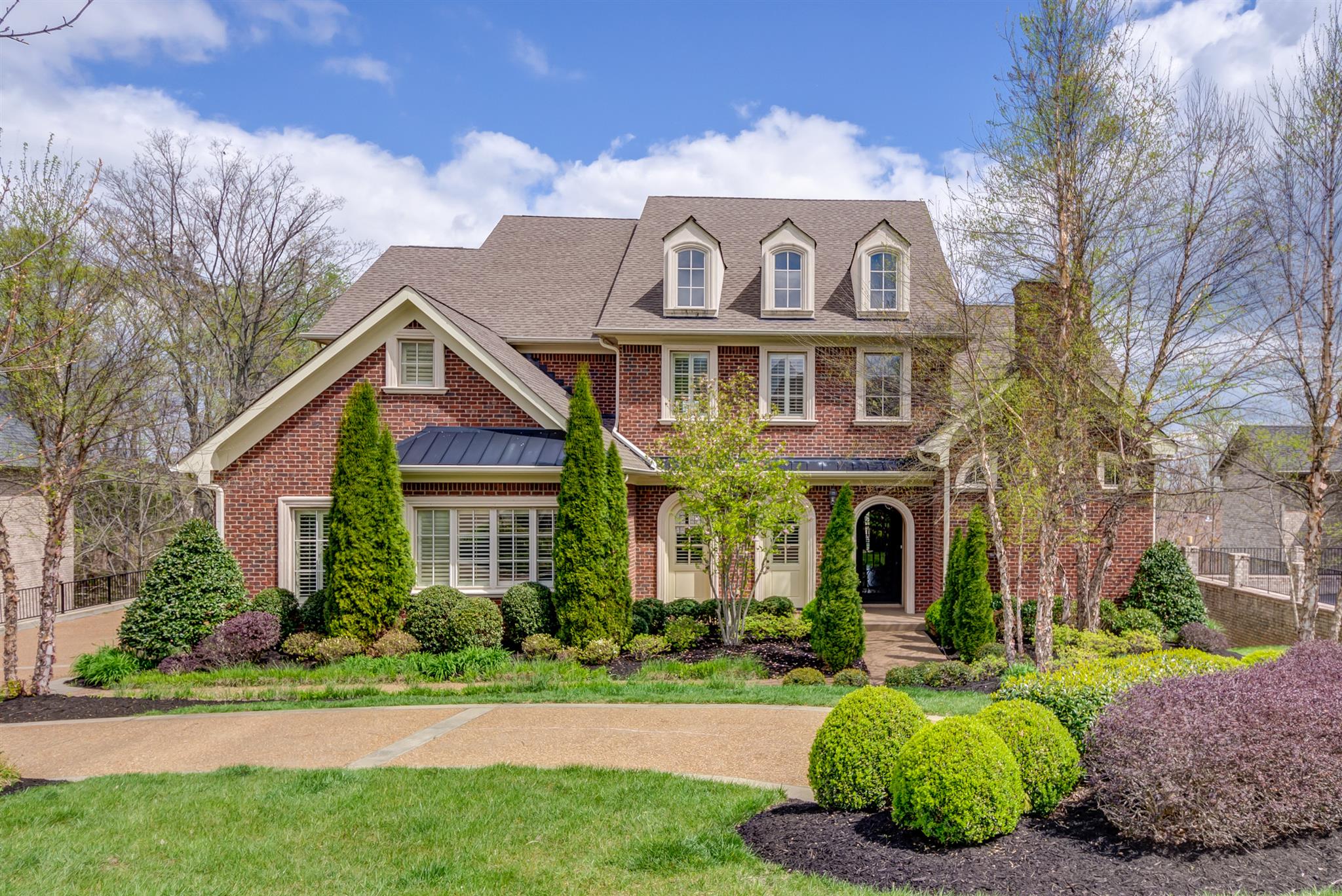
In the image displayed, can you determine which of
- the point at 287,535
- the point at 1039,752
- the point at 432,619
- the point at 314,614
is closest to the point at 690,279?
the point at 432,619

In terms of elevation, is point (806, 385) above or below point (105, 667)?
above

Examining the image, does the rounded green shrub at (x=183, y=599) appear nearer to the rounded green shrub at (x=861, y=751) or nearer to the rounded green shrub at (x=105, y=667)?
the rounded green shrub at (x=105, y=667)

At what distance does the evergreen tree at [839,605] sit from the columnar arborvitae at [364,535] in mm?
6886

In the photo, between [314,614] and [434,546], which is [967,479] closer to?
[434,546]

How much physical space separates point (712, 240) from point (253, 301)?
1756 centimetres

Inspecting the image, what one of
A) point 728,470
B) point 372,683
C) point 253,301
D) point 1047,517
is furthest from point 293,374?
point 253,301

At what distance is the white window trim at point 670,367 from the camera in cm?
1820

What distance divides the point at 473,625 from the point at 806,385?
905cm

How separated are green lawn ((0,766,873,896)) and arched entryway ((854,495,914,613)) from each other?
13887mm

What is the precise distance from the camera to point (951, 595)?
47.0 ft

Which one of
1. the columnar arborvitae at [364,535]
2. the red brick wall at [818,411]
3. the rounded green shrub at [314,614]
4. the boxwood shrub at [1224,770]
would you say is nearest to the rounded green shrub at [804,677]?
the boxwood shrub at [1224,770]

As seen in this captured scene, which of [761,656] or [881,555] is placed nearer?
[761,656]

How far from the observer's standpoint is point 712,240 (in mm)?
18312

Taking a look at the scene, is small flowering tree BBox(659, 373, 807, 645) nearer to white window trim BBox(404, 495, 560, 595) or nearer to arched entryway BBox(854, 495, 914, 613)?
white window trim BBox(404, 495, 560, 595)
